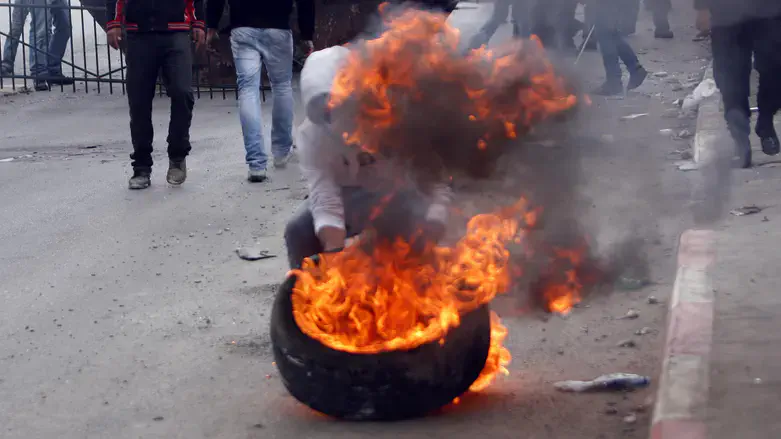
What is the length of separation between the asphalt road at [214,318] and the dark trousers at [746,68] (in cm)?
58

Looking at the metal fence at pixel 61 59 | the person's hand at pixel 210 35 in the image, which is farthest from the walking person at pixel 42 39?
the person's hand at pixel 210 35

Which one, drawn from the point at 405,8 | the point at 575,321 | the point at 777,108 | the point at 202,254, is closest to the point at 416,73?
the point at 405,8

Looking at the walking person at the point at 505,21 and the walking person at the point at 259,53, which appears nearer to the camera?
the walking person at the point at 505,21

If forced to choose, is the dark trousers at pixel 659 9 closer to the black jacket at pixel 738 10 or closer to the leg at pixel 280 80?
the black jacket at pixel 738 10

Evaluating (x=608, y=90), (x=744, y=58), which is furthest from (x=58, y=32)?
(x=608, y=90)

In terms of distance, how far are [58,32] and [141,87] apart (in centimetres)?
765

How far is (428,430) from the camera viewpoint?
4055 millimetres

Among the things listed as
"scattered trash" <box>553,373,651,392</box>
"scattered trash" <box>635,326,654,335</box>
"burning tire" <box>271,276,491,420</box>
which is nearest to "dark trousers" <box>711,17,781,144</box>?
"scattered trash" <box>635,326,654,335</box>

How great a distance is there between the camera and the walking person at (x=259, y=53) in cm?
924

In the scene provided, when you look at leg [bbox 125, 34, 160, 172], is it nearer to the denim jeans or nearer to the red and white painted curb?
the red and white painted curb

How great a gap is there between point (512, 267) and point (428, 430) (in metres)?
0.77

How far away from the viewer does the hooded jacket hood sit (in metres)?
4.18

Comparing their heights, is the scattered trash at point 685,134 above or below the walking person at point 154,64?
below

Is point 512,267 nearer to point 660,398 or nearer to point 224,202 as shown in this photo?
point 660,398
